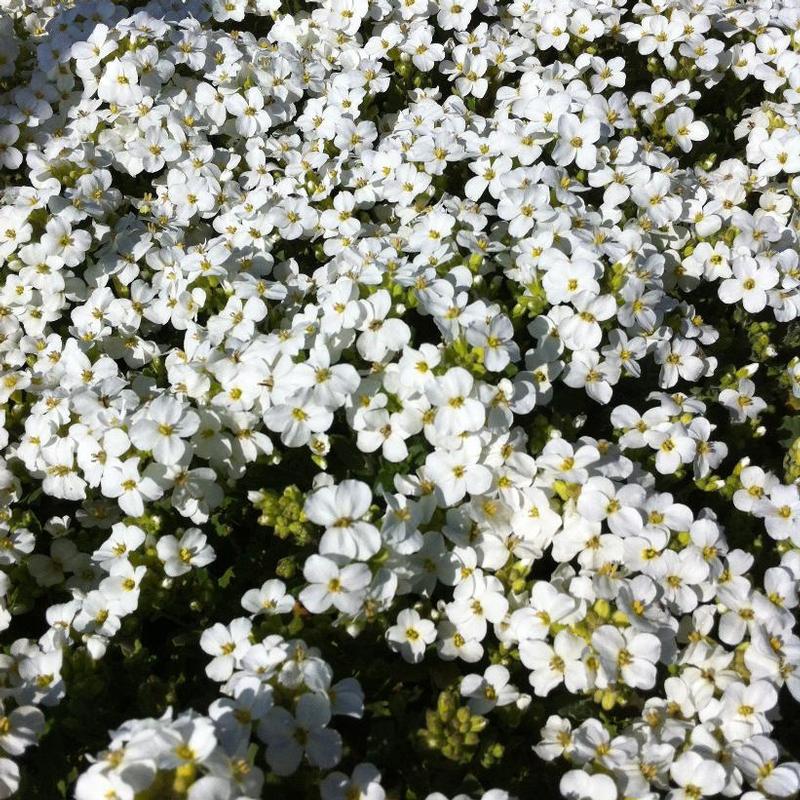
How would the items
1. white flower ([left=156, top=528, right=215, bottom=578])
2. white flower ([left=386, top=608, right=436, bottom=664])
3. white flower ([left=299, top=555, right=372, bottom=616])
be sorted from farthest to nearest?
white flower ([left=156, top=528, right=215, bottom=578])
white flower ([left=386, top=608, right=436, bottom=664])
white flower ([left=299, top=555, right=372, bottom=616])

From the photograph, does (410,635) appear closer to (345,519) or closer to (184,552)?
(345,519)

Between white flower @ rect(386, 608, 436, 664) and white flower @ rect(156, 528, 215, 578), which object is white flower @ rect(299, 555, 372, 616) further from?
white flower @ rect(156, 528, 215, 578)

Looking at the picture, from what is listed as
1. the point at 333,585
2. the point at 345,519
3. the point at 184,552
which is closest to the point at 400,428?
the point at 345,519

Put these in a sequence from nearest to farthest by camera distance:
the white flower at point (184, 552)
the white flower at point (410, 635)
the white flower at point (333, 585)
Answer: the white flower at point (333, 585)
the white flower at point (410, 635)
the white flower at point (184, 552)

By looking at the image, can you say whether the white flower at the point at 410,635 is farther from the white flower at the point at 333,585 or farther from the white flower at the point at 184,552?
the white flower at the point at 184,552

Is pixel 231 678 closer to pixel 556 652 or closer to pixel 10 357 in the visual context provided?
pixel 556 652

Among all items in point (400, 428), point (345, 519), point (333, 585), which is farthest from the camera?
point (400, 428)

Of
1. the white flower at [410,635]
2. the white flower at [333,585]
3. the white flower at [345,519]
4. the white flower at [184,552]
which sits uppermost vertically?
the white flower at [345,519]

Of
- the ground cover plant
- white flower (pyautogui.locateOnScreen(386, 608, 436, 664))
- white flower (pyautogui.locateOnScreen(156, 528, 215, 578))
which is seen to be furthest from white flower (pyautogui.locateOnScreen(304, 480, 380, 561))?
white flower (pyautogui.locateOnScreen(156, 528, 215, 578))

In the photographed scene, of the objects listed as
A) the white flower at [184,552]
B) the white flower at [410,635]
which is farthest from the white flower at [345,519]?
the white flower at [184,552]
